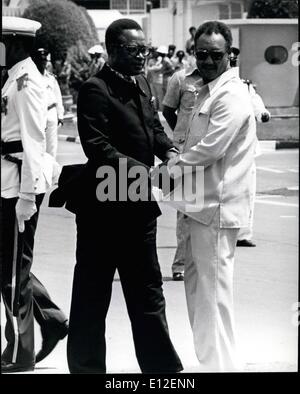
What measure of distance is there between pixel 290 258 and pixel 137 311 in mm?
4499

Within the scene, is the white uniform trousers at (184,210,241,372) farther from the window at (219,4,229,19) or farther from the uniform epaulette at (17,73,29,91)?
the window at (219,4,229,19)

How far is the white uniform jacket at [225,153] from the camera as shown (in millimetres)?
5129

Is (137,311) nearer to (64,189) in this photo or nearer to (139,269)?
(139,269)

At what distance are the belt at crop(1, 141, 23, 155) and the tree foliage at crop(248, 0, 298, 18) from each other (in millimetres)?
22403

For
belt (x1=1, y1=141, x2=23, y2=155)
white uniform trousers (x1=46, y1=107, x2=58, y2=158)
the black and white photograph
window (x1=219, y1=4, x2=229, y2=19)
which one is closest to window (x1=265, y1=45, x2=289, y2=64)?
window (x1=219, y1=4, x2=229, y2=19)

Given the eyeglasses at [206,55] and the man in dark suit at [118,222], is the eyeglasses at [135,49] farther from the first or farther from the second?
the eyeglasses at [206,55]

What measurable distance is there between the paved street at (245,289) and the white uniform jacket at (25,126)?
988mm

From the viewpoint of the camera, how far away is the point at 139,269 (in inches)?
210

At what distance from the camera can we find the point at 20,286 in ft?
19.0

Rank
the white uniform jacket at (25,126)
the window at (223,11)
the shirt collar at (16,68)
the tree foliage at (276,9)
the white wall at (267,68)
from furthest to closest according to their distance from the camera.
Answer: the window at (223,11) → the tree foliage at (276,9) → the white wall at (267,68) → the shirt collar at (16,68) → the white uniform jacket at (25,126)

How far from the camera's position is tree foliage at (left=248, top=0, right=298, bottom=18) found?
90.5 feet

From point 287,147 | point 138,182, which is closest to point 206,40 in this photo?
point 138,182

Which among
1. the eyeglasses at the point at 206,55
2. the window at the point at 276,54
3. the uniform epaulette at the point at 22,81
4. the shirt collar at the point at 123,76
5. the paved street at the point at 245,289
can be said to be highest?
the eyeglasses at the point at 206,55

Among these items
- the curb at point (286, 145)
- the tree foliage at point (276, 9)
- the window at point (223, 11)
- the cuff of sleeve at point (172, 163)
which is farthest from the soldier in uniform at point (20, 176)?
the window at point (223, 11)
